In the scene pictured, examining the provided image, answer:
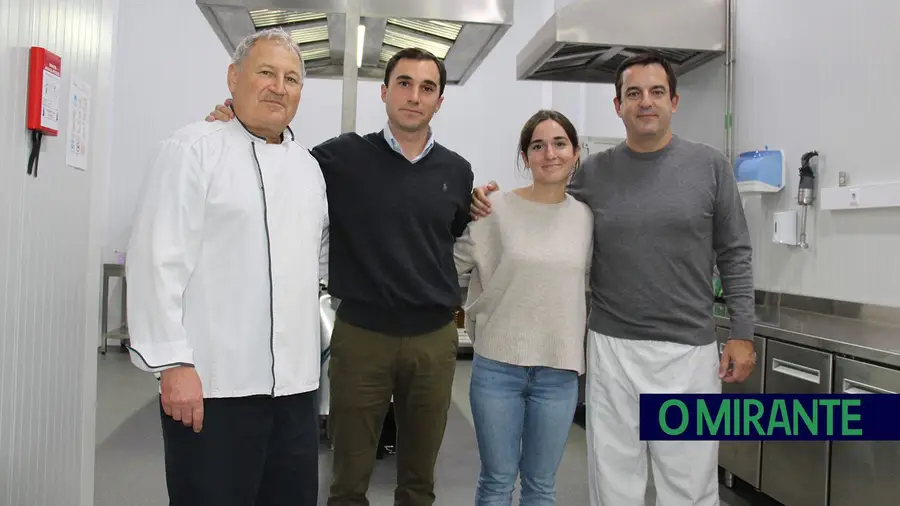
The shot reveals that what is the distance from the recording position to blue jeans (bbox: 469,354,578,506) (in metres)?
1.70

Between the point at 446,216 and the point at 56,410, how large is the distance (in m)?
1.08

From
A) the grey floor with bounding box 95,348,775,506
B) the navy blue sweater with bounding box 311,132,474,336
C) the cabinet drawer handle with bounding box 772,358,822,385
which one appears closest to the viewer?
the navy blue sweater with bounding box 311,132,474,336

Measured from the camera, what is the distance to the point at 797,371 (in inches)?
88.9

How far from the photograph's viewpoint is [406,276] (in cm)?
160

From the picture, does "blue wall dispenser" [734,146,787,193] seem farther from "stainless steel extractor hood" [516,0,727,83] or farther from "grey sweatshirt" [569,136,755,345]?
"grey sweatshirt" [569,136,755,345]

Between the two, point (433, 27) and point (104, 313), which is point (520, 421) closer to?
point (433, 27)

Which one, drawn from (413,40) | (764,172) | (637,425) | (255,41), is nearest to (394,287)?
(255,41)

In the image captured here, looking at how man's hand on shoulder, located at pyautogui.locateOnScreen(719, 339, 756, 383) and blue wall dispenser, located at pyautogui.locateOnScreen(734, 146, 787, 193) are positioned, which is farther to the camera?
blue wall dispenser, located at pyautogui.locateOnScreen(734, 146, 787, 193)

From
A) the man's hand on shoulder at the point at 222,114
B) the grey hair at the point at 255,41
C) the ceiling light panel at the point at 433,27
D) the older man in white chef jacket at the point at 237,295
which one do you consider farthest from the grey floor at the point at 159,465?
the ceiling light panel at the point at 433,27

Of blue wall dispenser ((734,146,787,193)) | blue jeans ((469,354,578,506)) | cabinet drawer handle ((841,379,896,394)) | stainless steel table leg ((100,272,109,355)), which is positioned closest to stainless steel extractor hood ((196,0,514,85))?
blue wall dispenser ((734,146,787,193))

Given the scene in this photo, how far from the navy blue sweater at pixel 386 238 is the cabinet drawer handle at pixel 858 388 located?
1.27m

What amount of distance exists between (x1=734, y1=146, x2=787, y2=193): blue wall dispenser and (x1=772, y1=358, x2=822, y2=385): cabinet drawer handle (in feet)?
3.03

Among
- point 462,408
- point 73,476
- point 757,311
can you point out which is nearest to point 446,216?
point 73,476

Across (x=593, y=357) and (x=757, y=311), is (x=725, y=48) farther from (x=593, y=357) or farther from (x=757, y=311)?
(x=593, y=357)
